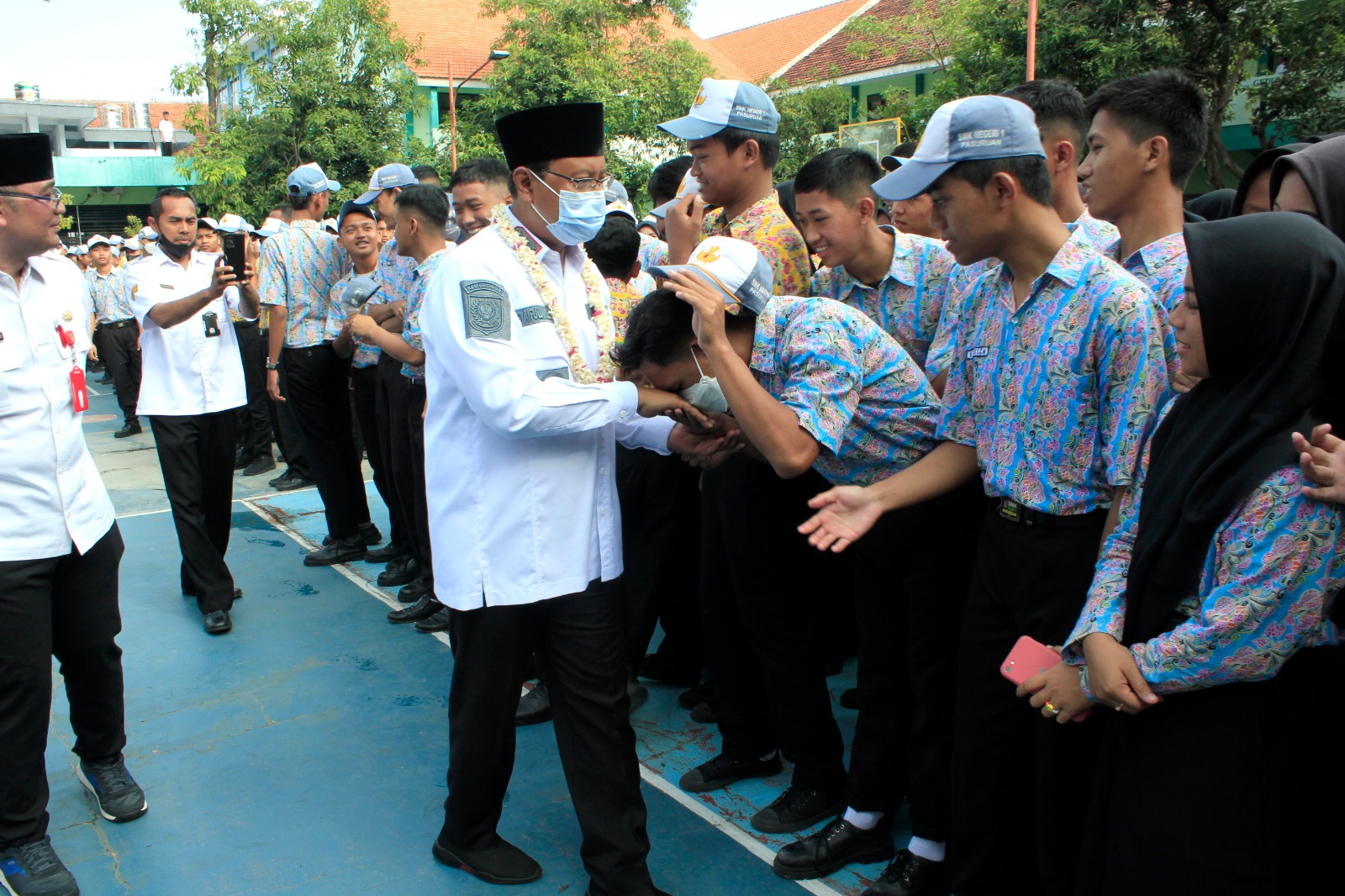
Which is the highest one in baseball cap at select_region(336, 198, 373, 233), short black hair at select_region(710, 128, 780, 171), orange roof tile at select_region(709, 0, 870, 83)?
orange roof tile at select_region(709, 0, 870, 83)

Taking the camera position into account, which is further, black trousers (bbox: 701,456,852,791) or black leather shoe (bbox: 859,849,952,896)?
black trousers (bbox: 701,456,852,791)

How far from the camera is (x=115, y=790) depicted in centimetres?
338

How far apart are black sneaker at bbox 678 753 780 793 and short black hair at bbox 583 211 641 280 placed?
6.39 ft

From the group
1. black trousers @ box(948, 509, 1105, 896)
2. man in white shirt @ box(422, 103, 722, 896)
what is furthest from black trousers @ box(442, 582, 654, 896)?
black trousers @ box(948, 509, 1105, 896)

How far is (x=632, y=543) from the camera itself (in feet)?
13.2

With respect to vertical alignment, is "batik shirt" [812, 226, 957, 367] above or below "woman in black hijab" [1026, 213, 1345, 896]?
above

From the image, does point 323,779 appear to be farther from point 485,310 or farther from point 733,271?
point 733,271

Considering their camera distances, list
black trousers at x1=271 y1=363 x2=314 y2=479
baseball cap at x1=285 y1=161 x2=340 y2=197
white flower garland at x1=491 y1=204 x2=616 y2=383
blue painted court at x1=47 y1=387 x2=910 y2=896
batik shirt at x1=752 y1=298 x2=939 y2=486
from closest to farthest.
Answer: batik shirt at x1=752 y1=298 x2=939 y2=486 → white flower garland at x1=491 y1=204 x2=616 y2=383 → blue painted court at x1=47 y1=387 x2=910 y2=896 → baseball cap at x1=285 y1=161 x2=340 y2=197 → black trousers at x1=271 y1=363 x2=314 y2=479

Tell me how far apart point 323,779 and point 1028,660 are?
2597mm

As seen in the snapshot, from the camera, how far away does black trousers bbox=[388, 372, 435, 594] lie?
4941 millimetres

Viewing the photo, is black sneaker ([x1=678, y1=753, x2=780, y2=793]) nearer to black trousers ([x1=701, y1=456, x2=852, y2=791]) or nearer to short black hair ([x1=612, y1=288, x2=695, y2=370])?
black trousers ([x1=701, y1=456, x2=852, y2=791])

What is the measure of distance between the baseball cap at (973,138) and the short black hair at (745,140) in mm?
1162

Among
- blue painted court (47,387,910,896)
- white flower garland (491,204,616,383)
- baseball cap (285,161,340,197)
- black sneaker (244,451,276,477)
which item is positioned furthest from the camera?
black sneaker (244,451,276,477)

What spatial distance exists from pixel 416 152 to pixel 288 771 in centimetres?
2276
